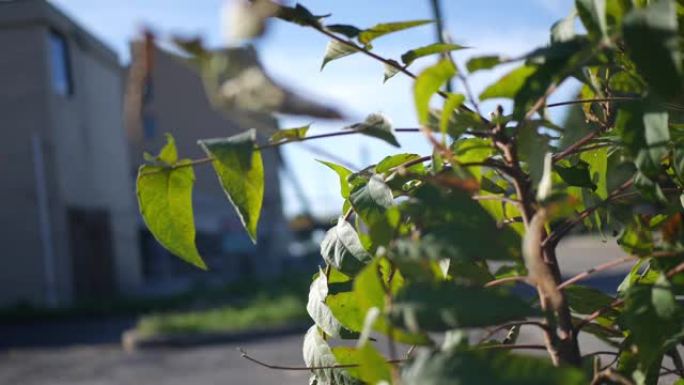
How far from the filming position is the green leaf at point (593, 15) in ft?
2.01

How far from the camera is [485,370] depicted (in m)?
0.52

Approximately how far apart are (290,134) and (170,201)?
130mm

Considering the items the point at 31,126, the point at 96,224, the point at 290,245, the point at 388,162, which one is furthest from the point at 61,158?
the point at 290,245

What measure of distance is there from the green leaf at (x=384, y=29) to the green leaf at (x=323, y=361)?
0.27 meters

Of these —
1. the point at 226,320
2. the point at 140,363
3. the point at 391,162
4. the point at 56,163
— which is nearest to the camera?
the point at 391,162

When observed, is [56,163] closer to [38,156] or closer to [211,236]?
[38,156]

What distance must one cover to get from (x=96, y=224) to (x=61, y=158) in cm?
302

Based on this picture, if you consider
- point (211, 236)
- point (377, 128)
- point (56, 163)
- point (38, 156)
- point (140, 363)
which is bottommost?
point (211, 236)

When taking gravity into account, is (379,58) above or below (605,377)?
above

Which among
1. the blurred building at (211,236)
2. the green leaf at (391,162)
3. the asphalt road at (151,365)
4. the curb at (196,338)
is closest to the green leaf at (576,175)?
the green leaf at (391,162)

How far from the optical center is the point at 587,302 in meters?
0.87

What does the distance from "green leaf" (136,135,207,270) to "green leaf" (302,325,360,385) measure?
0.45 feet

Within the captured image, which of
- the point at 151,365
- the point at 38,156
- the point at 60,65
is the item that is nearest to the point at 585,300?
the point at 151,365

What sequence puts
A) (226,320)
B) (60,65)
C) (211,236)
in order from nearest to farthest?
1. (226,320)
2. (60,65)
3. (211,236)
